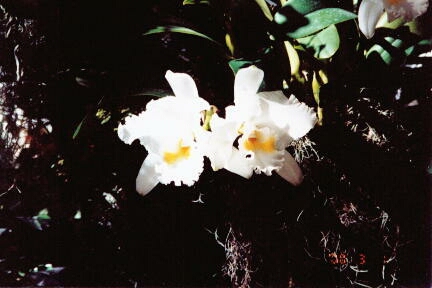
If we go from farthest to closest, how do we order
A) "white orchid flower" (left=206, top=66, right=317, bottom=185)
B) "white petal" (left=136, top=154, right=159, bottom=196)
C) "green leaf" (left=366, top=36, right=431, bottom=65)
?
"green leaf" (left=366, top=36, right=431, bottom=65) → "white petal" (left=136, top=154, right=159, bottom=196) → "white orchid flower" (left=206, top=66, right=317, bottom=185)

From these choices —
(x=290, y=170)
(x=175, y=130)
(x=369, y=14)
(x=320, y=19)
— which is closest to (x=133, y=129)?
(x=175, y=130)

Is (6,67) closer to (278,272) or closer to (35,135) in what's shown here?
(35,135)

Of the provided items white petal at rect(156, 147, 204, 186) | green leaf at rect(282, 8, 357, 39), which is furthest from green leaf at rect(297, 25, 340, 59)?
white petal at rect(156, 147, 204, 186)

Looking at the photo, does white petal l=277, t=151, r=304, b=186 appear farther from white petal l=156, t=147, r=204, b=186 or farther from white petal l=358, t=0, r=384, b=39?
white petal l=358, t=0, r=384, b=39

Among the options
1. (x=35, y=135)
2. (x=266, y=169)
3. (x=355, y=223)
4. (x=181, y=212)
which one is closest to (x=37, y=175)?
(x=35, y=135)

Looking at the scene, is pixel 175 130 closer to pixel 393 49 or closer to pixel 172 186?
pixel 172 186

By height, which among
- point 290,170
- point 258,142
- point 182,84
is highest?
point 182,84
